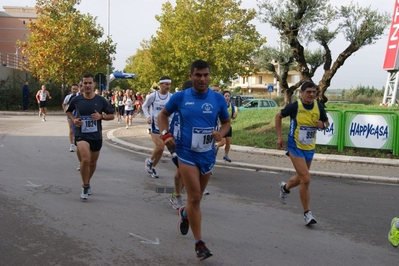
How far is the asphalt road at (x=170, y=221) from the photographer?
16.9 feet

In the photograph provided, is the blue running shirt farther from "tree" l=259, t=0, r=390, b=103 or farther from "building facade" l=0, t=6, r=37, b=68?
"building facade" l=0, t=6, r=37, b=68

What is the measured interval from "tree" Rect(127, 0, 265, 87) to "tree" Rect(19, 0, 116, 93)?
5.94m

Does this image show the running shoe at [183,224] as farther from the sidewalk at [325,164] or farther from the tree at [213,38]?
the tree at [213,38]

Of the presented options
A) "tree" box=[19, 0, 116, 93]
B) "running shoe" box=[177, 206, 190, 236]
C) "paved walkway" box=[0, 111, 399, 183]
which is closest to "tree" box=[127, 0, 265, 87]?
"tree" box=[19, 0, 116, 93]

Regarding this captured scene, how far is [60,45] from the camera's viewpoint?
3375cm

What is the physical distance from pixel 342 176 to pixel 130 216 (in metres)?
5.86

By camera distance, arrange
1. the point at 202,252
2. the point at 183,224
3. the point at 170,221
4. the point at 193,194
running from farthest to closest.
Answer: the point at 170,221, the point at 183,224, the point at 193,194, the point at 202,252

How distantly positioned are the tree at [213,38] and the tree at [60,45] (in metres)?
5.94

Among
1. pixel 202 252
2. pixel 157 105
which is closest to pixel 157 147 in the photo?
pixel 157 105

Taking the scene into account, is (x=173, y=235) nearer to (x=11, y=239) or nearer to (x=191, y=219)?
(x=191, y=219)

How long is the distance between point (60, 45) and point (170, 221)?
97.3 ft

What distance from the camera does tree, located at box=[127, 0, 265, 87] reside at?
31891 millimetres

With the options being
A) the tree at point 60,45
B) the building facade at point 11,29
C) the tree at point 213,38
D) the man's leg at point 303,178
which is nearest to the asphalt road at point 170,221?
the man's leg at point 303,178

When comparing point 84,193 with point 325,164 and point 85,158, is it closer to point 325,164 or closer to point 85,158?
point 85,158
